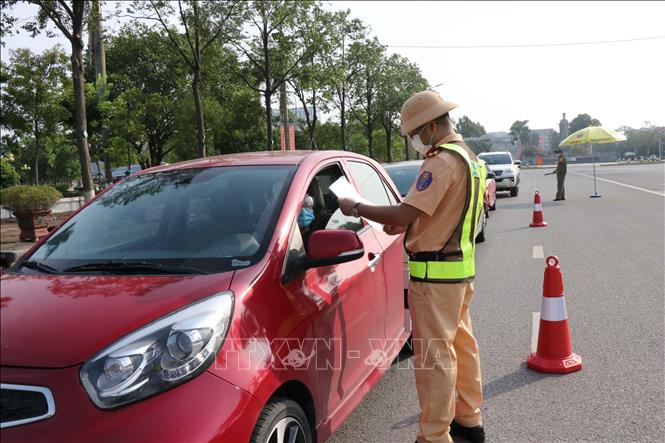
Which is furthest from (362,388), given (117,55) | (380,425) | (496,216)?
(117,55)

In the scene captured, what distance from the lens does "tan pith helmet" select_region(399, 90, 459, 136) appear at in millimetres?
2938

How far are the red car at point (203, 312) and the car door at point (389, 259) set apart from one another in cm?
2

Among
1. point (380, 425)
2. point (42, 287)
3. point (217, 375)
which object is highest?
point (42, 287)

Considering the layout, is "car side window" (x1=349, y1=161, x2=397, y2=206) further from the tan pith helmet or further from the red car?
the tan pith helmet

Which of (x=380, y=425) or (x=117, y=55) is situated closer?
(x=380, y=425)

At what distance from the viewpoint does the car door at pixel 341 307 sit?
8.95 feet

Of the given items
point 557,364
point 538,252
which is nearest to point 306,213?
point 557,364

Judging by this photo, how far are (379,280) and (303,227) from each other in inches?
24.1

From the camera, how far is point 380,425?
3.54 m

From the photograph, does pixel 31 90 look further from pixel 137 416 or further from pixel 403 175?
pixel 137 416

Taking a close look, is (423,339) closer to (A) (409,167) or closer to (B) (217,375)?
(B) (217,375)

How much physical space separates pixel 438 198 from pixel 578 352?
2662 mm

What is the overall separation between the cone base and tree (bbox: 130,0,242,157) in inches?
572

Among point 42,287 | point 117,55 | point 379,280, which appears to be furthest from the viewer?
point 117,55
